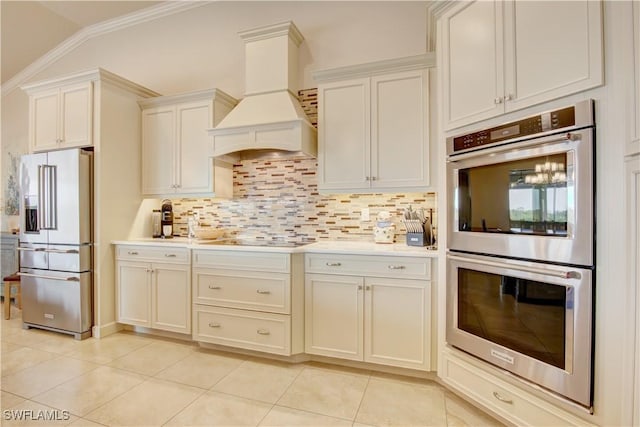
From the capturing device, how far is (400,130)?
98.5 inches

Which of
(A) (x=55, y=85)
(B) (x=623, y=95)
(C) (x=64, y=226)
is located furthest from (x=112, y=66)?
(B) (x=623, y=95)

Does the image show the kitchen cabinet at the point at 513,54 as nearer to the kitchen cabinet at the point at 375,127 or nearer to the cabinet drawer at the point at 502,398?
the kitchen cabinet at the point at 375,127

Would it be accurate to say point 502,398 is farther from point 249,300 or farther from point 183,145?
point 183,145

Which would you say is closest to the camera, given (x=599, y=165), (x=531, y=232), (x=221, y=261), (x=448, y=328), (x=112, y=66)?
(x=599, y=165)

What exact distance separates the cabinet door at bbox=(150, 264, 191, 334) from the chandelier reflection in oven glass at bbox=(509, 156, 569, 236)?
257cm

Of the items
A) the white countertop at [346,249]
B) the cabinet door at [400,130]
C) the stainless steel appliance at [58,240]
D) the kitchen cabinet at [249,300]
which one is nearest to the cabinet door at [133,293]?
the stainless steel appliance at [58,240]

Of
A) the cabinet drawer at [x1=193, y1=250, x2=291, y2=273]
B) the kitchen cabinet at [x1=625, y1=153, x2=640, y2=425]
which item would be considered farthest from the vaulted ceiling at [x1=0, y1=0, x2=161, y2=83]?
the kitchen cabinet at [x1=625, y1=153, x2=640, y2=425]

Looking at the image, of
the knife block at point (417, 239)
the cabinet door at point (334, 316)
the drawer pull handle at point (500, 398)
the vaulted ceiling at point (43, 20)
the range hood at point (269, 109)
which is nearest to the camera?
the drawer pull handle at point (500, 398)

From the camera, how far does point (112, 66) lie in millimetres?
4086

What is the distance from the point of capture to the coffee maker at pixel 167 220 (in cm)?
349

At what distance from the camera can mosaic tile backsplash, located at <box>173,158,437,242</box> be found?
9.57ft

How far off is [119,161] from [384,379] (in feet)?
10.4

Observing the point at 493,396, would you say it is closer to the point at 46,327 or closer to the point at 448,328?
the point at 448,328

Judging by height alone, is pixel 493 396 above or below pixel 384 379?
above
